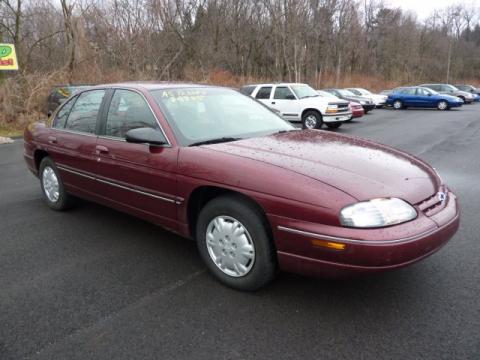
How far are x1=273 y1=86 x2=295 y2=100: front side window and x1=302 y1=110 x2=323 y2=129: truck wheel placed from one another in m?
0.90

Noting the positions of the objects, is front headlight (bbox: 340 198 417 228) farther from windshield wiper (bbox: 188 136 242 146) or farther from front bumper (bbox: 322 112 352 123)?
front bumper (bbox: 322 112 352 123)

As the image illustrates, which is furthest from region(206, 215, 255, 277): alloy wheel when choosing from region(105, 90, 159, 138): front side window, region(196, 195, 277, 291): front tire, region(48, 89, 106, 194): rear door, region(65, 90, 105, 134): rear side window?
Result: region(65, 90, 105, 134): rear side window

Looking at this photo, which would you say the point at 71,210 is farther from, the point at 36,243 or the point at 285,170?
the point at 285,170

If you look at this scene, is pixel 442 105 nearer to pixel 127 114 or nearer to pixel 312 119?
pixel 312 119

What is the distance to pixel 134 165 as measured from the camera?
3.58 m

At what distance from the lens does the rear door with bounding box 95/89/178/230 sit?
3348 millimetres

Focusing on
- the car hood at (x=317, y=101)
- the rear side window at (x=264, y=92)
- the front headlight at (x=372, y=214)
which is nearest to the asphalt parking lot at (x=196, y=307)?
the front headlight at (x=372, y=214)

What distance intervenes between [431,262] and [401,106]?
78.3ft

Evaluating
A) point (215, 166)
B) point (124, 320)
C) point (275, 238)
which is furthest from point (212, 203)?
point (124, 320)

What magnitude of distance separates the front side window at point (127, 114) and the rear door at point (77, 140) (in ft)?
0.77

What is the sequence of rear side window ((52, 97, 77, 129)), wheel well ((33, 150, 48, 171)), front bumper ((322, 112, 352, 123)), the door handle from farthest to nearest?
front bumper ((322, 112, 352, 123)) < wheel well ((33, 150, 48, 171)) < rear side window ((52, 97, 77, 129)) < the door handle

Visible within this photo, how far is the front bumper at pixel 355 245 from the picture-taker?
242 centimetres

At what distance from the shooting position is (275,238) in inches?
107

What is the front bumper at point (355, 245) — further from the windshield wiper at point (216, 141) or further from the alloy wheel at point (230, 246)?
the windshield wiper at point (216, 141)
